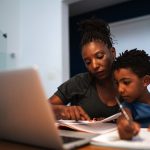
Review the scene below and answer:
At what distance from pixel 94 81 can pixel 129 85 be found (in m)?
0.26

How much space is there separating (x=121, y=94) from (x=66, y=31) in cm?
169

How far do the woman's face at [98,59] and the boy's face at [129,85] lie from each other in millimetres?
107

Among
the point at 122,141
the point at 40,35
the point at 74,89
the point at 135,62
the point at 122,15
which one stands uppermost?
the point at 122,15

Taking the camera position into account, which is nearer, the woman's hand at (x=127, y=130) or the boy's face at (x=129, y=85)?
the woman's hand at (x=127, y=130)

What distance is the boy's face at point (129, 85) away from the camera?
1.06 metres

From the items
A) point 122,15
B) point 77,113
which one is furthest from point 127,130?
point 122,15

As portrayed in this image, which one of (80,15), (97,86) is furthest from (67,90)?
(80,15)

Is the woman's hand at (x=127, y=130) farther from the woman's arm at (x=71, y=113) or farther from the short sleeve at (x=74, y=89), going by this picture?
the short sleeve at (x=74, y=89)

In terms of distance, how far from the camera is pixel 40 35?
2738 millimetres

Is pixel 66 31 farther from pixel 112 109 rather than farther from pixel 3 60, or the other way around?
pixel 112 109

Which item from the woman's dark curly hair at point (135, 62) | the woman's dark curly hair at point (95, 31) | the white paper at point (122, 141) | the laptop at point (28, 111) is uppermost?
the woman's dark curly hair at point (95, 31)

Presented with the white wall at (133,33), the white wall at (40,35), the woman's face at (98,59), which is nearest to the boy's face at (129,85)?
the woman's face at (98,59)

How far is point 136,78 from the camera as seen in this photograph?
1.08m

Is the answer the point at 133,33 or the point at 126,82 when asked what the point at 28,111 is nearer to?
the point at 126,82
